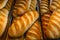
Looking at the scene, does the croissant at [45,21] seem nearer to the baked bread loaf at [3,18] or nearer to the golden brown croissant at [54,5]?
the golden brown croissant at [54,5]

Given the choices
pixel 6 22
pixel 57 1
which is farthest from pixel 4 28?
pixel 57 1

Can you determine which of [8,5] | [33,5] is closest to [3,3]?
[8,5]

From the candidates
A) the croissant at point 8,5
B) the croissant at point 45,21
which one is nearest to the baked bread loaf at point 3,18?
the croissant at point 8,5

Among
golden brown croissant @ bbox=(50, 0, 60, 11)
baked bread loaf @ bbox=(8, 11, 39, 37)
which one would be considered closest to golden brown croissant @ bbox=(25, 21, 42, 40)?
baked bread loaf @ bbox=(8, 11, 39, 37)

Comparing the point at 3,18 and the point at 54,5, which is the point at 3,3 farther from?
the point at 54,5

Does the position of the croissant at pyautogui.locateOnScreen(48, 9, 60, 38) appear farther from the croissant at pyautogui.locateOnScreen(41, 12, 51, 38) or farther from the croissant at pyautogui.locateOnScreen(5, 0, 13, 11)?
the croissant at pyautogui.locateOnScreen(5, 0, 13, 11)
